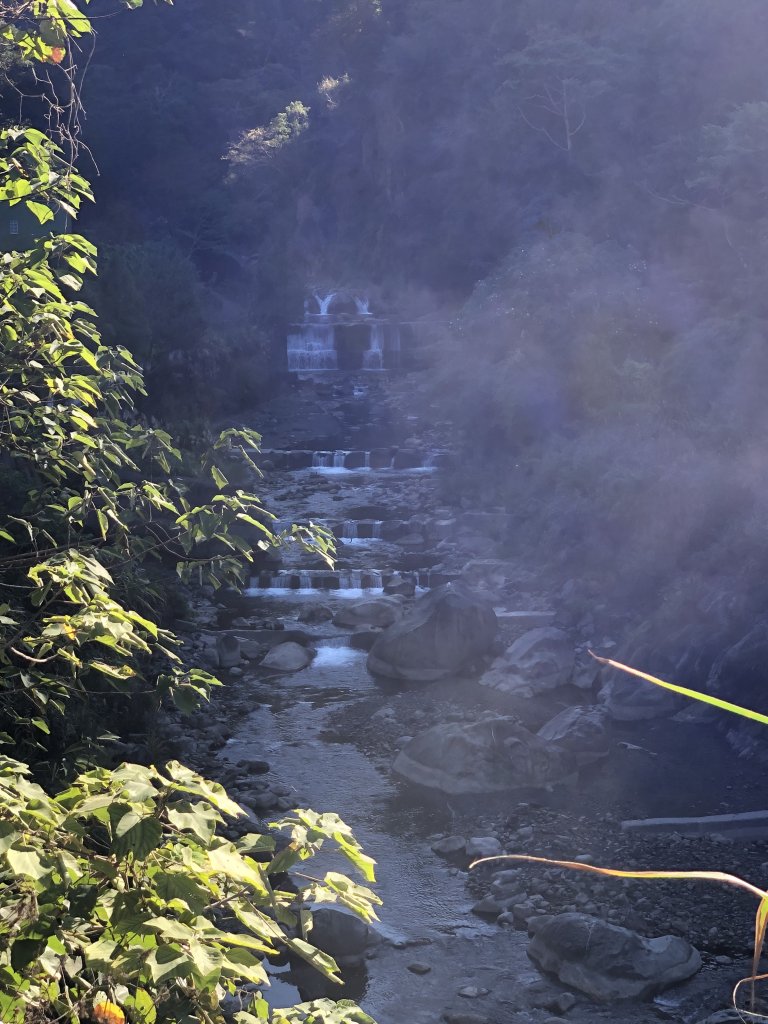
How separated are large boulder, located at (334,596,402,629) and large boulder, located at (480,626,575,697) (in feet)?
7.52

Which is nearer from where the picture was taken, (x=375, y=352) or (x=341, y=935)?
(x=341, y=935)

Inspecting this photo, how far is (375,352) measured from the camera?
37.5 metres

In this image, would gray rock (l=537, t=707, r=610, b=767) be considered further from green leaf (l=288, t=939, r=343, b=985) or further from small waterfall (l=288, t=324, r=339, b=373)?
small waterfall (l=288, t=324, r=339, b=373)

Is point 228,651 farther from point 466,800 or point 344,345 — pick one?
point 344,345

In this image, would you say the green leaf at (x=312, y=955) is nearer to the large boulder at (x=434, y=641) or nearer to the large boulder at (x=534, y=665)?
the large boulder at (x=534, y=665)

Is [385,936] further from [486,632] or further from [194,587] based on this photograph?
[194,587]

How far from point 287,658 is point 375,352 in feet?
77.1

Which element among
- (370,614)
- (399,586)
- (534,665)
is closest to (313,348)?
(399,586)

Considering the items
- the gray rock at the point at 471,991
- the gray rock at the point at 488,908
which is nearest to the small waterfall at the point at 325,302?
the gray rock at the point at 488,908

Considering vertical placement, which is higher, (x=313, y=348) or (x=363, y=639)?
(x=313, y=348)

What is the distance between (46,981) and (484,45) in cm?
4399

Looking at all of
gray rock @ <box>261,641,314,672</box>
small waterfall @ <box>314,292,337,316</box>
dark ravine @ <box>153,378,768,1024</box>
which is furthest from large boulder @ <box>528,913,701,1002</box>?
small waterfall @ <box>314,292,337,316</box>

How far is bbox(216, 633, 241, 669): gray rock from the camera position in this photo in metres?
15.2

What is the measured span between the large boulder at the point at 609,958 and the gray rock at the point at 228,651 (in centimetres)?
775
